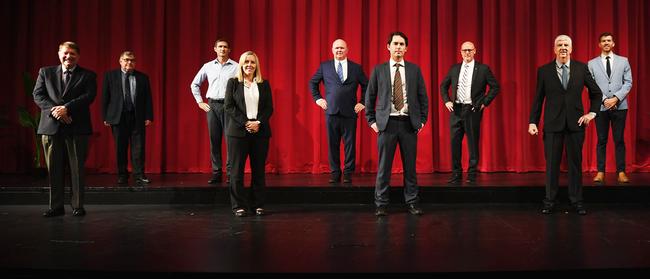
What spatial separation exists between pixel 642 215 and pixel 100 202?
4616 mm

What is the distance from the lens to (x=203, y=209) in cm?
466

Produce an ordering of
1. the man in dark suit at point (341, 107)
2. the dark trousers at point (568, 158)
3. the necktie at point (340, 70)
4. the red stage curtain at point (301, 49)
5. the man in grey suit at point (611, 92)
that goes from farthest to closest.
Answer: the red stage curtain at point (301, 49) → the necktie at point (340, 70) → the man in dark suit at point (341, 107) → the man in grey suit at point (611, 92) → the dark trousers at point (568, 158)

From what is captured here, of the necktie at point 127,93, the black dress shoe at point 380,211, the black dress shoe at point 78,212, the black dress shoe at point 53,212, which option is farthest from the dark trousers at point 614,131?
the black dress shoe at point 53,212

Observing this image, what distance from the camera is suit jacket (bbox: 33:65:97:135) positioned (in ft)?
13.5

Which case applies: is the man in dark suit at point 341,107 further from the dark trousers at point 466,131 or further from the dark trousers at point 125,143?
the dark trousers at point 125,143

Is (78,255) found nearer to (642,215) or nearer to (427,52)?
(642,215)

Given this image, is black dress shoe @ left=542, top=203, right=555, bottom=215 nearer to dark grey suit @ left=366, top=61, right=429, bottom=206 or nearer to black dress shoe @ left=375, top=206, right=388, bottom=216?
dark grey suit @ left=366, top=61, right=429, bottom=206

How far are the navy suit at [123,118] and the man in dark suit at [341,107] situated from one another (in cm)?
180

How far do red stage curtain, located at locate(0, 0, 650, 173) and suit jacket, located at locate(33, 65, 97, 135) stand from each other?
2.49m

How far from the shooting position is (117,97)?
17.6ft

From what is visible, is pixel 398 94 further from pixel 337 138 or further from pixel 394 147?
pixel 337 138

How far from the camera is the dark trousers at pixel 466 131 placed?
5258 millimetres

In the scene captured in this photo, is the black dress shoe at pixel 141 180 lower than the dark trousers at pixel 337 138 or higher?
lower

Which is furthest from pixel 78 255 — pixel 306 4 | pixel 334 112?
pixel 306 4
